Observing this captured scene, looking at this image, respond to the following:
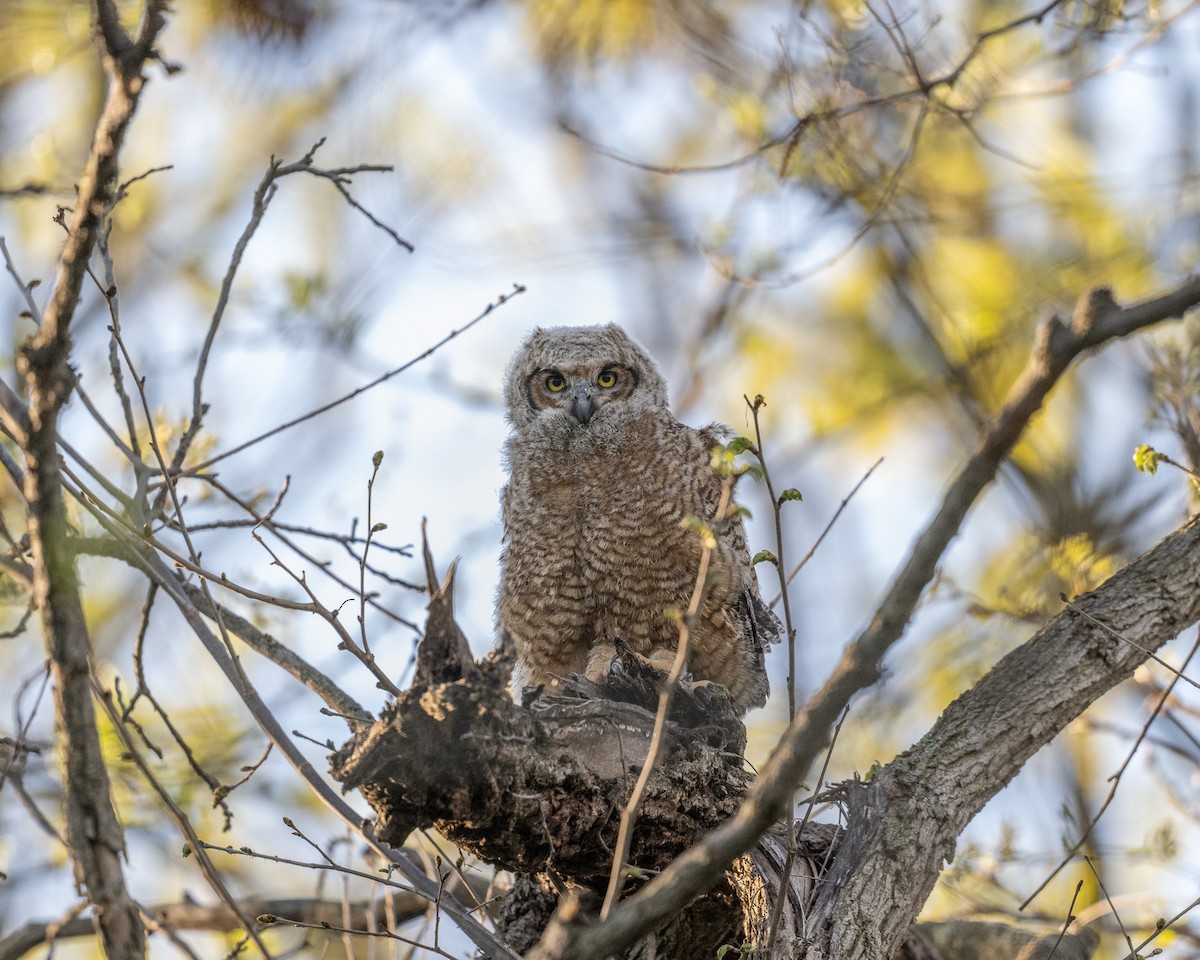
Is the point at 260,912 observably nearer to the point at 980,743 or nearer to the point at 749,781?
the point at 749,781

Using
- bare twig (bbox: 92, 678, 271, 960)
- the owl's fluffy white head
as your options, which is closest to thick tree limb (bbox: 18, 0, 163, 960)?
bare twig (bbox: 92, 678, 271, 960)

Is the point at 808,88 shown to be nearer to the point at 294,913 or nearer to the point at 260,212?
the point at 260,212

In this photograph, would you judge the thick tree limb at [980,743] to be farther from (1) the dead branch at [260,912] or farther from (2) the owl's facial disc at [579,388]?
(2) the owl's facial disc at [579,388]

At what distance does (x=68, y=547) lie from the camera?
262cm

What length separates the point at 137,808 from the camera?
613cm

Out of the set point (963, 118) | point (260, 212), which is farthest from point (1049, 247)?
point (260, 212)

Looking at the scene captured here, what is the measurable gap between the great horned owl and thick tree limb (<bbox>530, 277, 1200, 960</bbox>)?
2.74m

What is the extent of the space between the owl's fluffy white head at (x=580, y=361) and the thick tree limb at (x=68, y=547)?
3648 mm

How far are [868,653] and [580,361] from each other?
4.05m

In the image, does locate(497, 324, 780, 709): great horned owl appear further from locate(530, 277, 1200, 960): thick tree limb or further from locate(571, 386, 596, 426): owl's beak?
locate(530, 277, 1200, 960): thick tree limb

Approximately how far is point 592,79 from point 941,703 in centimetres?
638

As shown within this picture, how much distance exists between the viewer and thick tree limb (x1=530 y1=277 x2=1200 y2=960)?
231 cm

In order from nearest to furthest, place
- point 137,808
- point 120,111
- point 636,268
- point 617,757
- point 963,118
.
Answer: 1. point 120,111
2. point 617,757
3. point 963,118
4. point 137,808
5. point 636,268

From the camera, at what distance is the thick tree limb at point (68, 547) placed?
2.48 metres
